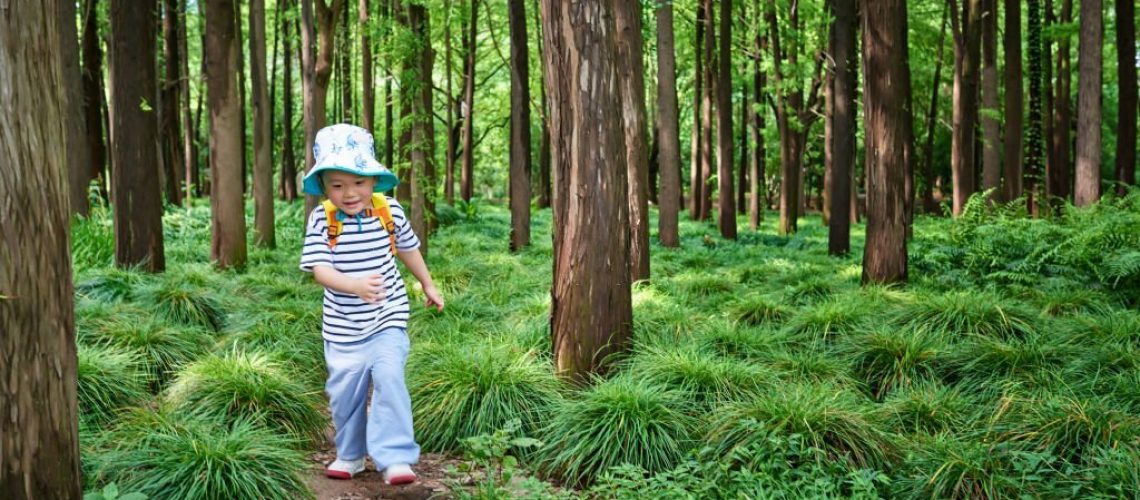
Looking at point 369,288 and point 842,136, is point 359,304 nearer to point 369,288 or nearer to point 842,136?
point 369,288

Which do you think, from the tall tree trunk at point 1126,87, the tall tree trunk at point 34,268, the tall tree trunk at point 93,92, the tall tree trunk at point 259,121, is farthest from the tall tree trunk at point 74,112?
the tall tree trunk at point 1126,87

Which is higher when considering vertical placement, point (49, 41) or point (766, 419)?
point (49, 41)

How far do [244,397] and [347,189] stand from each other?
1.52 metres

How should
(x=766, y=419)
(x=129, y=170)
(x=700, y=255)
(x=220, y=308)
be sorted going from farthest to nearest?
1. (x=700, y=255)
2. (x=129, y=170)
3. (x=220, y=308)
4. (x=766, y=419)

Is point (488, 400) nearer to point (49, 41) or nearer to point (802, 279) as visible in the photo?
point (49, 41)

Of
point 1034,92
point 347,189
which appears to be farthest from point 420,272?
point 1034,92

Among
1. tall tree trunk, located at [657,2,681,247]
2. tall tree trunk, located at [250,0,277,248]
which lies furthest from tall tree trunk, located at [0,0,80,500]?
tall tree trunk, located at [657,2,681,247]

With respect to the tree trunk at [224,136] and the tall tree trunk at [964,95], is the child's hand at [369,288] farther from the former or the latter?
the tall tree trunk at [964,95]

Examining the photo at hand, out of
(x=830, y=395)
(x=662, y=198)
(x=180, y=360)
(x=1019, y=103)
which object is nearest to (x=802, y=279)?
(x=662, y=198)

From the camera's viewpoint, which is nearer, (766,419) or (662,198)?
(766,419)

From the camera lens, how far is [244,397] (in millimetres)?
4695

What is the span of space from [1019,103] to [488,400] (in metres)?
14.5

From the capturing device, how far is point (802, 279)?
10.0m

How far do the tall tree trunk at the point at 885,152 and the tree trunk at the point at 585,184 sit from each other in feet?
15.0
